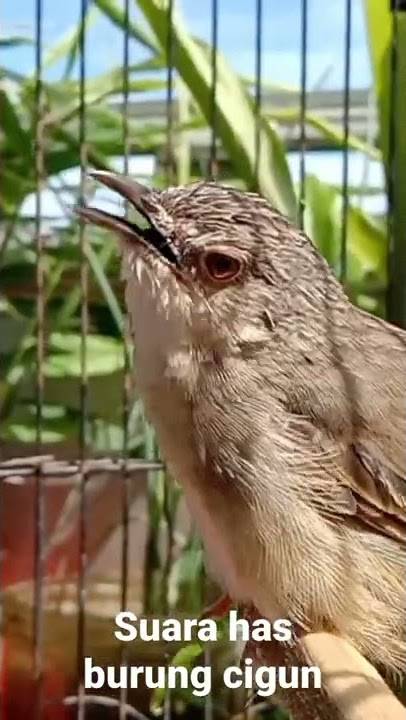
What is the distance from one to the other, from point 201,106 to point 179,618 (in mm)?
450

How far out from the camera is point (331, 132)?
1188 millimetres

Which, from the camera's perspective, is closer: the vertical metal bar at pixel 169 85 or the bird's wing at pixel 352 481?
the bird's wing at pixel 352 481

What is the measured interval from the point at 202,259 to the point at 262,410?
98 mm

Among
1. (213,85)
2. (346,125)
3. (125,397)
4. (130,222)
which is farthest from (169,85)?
(130,222)

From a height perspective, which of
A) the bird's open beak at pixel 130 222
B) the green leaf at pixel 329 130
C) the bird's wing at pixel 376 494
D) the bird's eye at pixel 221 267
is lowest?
the bird's wing at pixel 376 494

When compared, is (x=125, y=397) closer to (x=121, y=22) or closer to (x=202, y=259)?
(x=121, y=22)

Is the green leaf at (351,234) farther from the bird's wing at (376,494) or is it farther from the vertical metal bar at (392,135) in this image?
the bird's wing at (376,494)

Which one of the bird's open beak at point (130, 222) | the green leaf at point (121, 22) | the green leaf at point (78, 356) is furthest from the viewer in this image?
the green leaf at point (78, 356)

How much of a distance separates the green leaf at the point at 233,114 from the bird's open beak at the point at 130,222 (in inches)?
16.6

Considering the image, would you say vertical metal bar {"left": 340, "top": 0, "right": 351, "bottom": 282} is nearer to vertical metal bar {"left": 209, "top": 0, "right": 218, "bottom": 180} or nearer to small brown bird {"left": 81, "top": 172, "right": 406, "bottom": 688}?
vertical metal bar {"left": 209, "top": 0, "right": 218, "bottom": 180}

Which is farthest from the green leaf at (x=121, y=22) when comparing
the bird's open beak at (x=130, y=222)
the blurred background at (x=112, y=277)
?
the bird's open beak at (x=130, y=222)

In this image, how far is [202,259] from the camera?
626 mm

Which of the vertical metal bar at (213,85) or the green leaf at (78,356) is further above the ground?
the vertical metal bar at (213,85)

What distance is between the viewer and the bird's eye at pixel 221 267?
2.07 ft
